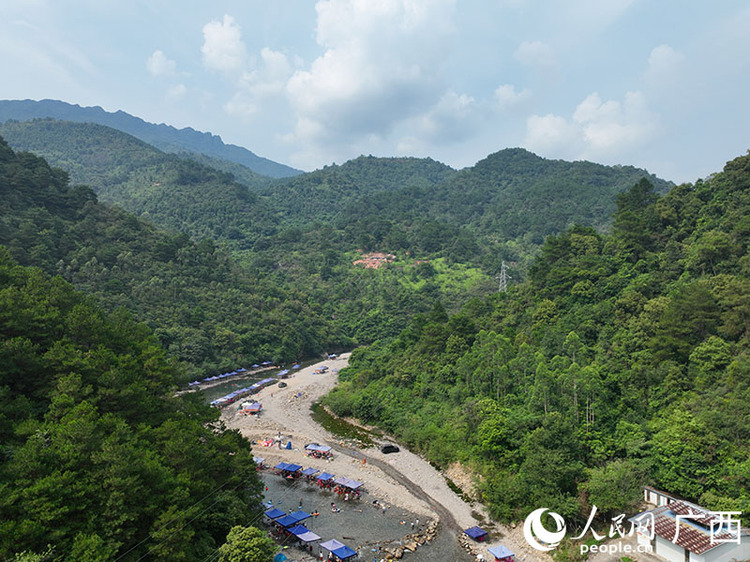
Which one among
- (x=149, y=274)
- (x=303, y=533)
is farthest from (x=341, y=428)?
(x=149, y=274)

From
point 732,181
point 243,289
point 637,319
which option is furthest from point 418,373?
point 243,289

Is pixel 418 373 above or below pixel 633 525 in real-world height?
above

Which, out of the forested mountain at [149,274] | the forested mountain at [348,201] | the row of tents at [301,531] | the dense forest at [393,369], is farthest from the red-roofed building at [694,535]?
the forested mountain at [348,201]

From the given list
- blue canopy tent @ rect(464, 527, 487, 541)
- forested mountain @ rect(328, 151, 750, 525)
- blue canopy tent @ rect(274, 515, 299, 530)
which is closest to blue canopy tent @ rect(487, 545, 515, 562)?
blue canopy tent @ rect(464, 527, 487, 541)

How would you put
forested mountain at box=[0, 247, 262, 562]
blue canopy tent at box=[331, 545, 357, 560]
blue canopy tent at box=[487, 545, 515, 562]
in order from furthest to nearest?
blue canopy tent at box=[331, 545, 357, 560]
blue canopy tent at box=[487, 545, 515, 562]
forested mountain at box=[0, 247, 262, 562]

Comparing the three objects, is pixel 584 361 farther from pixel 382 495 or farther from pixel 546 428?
pixel 382 495

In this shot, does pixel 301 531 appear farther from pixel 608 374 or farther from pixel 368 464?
pixel 608 374

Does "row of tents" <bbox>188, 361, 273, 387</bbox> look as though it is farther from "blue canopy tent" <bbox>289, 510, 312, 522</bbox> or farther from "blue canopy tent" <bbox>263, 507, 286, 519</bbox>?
"blue canopy tent" <bbox>289, 510, 312, 522</bbox>
